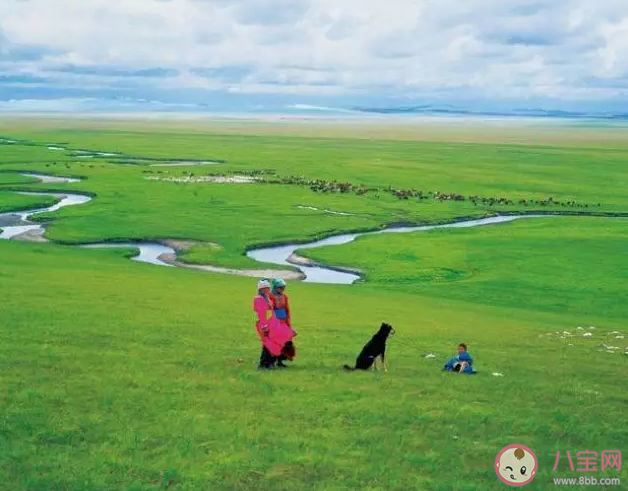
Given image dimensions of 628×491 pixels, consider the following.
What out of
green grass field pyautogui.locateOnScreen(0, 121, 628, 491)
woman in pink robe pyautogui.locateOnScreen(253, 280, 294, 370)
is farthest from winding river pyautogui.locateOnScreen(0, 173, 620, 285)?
woman in pink robe pyautogui.locateOnScreen(253, 280, 294, 370)

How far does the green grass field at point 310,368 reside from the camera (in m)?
12.4

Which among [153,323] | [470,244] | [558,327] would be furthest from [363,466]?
[470,244]

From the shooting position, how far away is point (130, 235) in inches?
2351

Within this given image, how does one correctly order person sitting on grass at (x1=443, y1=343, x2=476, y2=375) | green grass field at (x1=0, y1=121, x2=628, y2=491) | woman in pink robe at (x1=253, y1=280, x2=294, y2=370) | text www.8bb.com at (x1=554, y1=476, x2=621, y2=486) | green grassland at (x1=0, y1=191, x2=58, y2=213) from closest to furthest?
text www.8bb.com at (x1=554, y1=476, x2=621, y2=486)
green grass field at (x1=0, y1=121, x2=628, y2=491)
woman in pink robe at (x1=253, y1=280, x2=294, y2=370)
person sitting on grass at (x1=443, y1=343, x2=476, y2=375)
green grassland at (x1=0, y1=191, x2=58, y2=213)

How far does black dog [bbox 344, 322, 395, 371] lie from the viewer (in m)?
18.1

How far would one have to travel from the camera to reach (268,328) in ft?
57.3

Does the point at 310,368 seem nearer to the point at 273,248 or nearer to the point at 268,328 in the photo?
the point at 268,328

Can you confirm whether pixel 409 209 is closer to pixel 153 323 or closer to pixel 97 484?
pixel 153 323

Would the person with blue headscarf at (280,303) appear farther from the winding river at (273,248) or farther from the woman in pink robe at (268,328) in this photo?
the winding river at (273,248)

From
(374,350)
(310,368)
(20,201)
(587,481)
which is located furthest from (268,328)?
(20,201)

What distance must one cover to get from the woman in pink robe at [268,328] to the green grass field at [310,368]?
560mm

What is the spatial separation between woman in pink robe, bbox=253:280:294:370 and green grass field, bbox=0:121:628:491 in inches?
22.1

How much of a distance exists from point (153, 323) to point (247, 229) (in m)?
39.1

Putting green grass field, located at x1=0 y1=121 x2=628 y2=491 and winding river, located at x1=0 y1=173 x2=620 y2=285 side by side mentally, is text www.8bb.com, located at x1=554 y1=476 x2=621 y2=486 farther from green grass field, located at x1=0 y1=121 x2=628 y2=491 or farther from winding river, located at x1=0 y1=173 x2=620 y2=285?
winding river, located at x1=0 y1=173 x2=620 y2=285
